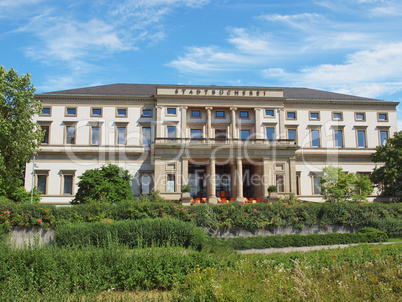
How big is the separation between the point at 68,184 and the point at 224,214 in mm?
28333

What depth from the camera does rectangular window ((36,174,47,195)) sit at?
42.9 m

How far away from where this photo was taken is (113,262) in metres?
11.4

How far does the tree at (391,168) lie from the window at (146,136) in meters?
28.1

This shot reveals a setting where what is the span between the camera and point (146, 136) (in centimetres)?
4588

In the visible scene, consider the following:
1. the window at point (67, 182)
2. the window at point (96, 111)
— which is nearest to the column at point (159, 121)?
the window at point (96, 111)

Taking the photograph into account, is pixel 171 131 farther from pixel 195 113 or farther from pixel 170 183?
pixel 170 183

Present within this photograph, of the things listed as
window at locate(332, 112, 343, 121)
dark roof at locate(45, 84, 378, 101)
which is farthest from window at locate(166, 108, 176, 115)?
window at locate(332, 112, 343, 121)

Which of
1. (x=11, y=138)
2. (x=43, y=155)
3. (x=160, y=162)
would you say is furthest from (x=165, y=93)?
(x=11, y=138)

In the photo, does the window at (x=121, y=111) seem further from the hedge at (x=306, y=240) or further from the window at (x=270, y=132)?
the hedge at (x=306, y=240)

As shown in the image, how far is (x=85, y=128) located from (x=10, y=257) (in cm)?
3557

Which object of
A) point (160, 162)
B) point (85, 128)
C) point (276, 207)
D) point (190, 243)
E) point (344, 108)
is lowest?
point (190, 243)

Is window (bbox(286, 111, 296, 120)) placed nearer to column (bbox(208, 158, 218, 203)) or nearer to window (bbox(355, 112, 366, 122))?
window (bbox(355, 112, 366, 122))

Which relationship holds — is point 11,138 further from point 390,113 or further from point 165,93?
point 390,113

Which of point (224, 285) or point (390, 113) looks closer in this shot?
point (224, 285)
